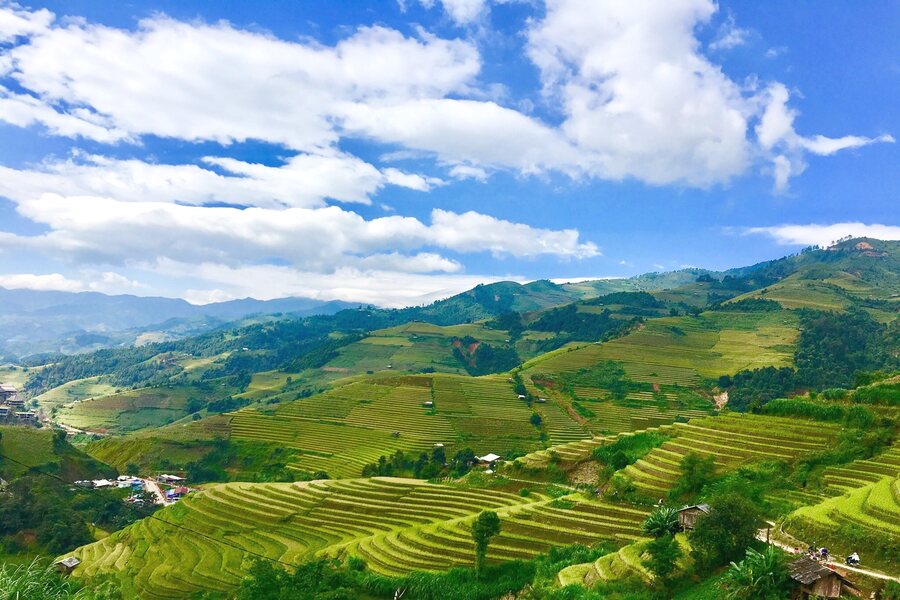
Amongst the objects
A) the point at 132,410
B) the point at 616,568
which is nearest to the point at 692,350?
the point at 616,568

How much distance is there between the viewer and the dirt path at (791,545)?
70.7 ft

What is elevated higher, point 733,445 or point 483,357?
point 733,445

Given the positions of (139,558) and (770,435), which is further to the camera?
(139,558)

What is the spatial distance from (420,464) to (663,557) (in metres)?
55.3

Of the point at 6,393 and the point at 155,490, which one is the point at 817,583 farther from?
the point at 6,393

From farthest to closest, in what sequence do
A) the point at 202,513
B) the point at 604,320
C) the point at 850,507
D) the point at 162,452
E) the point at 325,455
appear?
the point at 604,320
the point at 162,452
the point at 325,455
the point at 202,513
the point at 850,507

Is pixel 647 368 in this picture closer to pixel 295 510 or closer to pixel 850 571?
pixel 295 510

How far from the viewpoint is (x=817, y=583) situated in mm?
19656

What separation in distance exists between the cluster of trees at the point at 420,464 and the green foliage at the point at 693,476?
116 ft

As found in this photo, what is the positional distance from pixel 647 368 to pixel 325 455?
71510mm

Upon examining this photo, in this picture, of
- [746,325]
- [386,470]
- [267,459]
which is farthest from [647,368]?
[267,459]

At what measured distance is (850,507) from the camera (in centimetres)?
2662

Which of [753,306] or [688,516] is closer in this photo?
[688,516]

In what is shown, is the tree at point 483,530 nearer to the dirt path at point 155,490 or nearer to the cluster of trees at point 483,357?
the dirt path at point 155,490
